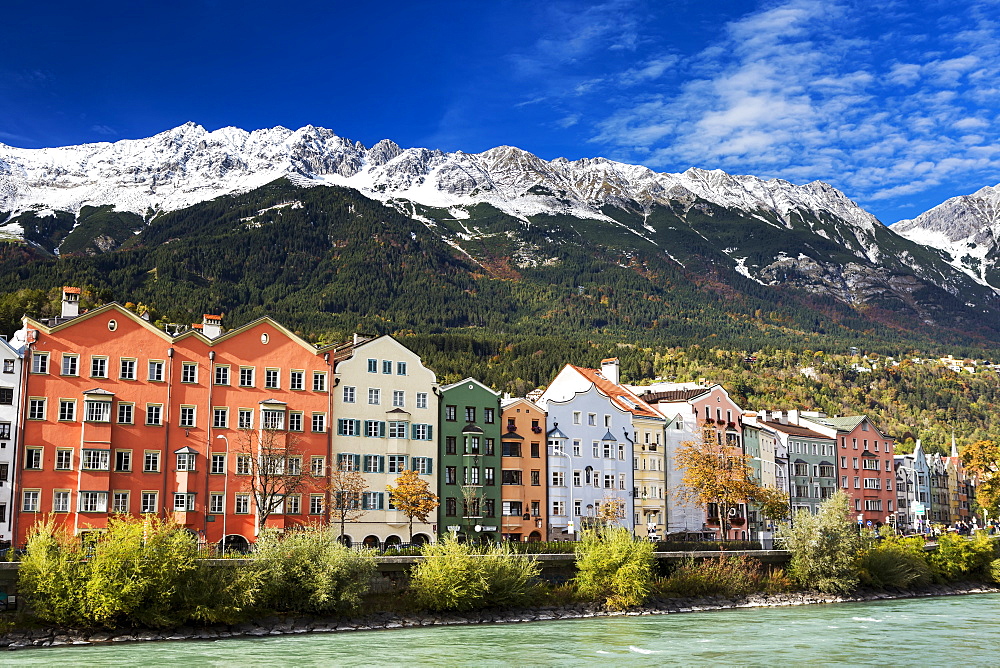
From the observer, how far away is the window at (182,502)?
80.8 m

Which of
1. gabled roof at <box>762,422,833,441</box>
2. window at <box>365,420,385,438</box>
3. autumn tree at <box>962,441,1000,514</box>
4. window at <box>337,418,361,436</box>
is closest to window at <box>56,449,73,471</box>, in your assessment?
window at <box>337,418,361,436</box>

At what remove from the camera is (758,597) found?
82.0 metres

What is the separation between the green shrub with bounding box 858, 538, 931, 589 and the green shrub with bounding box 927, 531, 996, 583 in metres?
3.41

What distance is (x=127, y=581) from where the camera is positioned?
56625 millimetres

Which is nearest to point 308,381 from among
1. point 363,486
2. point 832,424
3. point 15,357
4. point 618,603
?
point 363,486

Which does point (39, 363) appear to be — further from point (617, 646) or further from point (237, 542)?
point (617, 646)

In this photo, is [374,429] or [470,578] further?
[374,429]

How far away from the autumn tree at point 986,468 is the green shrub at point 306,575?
84821mm

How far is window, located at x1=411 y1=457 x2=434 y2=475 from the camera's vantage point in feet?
308

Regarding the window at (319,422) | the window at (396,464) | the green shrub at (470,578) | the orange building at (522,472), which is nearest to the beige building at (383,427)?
the window at (396,464)

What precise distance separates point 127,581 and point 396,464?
37631mm

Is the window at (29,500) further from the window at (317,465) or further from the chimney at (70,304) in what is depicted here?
the window at (317,465)

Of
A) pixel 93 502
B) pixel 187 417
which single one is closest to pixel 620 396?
pixel 187 417

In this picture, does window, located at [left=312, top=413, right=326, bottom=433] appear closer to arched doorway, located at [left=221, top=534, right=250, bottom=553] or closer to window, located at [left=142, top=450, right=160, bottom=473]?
arched doorway, located at [left=221, top=534, right=250, bottom=553]
